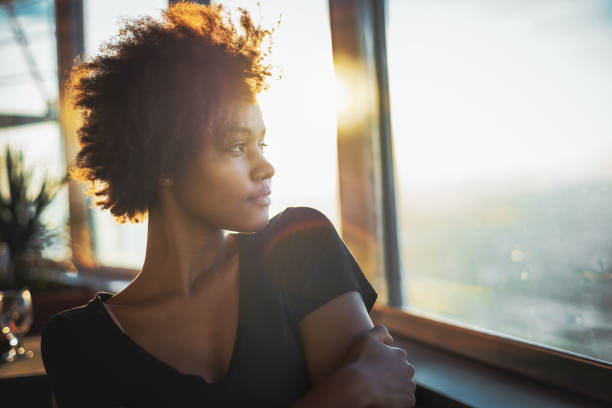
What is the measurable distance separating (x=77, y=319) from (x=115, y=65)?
2.08 feet

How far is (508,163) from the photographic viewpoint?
147cm

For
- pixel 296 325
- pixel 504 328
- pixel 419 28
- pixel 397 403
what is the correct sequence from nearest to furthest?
pixel 397 403 < pixel 296 325 < pixel 504 328 < pixel 419 28

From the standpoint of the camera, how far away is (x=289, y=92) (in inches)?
80.4

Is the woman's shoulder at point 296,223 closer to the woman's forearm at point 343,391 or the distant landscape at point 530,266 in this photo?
the woman's forearm at point 343,391

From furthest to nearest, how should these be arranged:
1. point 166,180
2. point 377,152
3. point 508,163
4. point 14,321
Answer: point 14,321, point 377,152, point 508,163, point 166,180

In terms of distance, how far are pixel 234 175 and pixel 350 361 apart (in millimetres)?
475

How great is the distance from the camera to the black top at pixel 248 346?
1033 mm

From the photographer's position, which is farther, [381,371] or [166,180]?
[166,180]

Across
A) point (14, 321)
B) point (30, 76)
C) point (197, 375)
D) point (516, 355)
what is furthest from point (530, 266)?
point (30, 76)

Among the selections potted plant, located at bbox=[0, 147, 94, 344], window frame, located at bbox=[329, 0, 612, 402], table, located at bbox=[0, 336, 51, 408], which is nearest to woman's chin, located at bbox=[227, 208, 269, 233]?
window frame, located at bbox=[329, 0, 612, 402]

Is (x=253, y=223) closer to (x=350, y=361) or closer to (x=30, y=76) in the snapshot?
(x=350, y=361)

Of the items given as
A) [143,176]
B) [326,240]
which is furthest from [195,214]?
[326,240]

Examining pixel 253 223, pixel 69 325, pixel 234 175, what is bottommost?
pixel 69 325

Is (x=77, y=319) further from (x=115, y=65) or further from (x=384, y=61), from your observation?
(x=384, y=61)
